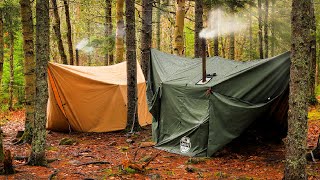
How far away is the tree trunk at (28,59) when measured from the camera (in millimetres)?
8375

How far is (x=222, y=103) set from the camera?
305 inches

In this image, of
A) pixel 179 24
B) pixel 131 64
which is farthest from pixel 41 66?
pixel 179 24

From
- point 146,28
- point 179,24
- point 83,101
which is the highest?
point 179,24

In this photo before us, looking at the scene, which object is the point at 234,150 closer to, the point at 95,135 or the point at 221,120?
the point at 221,120

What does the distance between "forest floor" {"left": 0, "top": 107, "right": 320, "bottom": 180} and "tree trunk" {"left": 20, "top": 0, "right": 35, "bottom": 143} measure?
0.59 metres

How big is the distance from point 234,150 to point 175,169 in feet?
7.00

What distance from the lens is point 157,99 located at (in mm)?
9242

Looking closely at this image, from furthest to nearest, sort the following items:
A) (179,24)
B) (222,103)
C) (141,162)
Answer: (179,24), (222,103), (141,162)

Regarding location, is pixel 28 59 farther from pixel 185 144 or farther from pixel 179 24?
pixel 179 24

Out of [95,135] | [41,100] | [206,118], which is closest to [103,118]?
[95,135]

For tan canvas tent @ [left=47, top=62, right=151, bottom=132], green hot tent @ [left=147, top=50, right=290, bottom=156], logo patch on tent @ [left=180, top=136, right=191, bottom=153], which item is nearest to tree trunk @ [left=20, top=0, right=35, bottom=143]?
tan canvas tent @ [left=47, top=62, right=151, bottom=132]

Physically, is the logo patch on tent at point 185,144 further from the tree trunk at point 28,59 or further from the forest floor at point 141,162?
the tree trunk at point 28,59

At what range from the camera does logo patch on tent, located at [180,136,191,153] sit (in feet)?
26.8

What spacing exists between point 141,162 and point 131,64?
4132 mm
